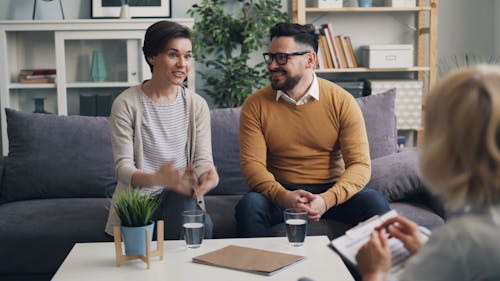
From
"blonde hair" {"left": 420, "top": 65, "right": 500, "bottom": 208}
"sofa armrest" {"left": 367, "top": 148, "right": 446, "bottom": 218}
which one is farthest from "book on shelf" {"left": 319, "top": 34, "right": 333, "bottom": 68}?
"blonde hair" {"left": 420, "top": 65, "right": 500, "bottom": 208}

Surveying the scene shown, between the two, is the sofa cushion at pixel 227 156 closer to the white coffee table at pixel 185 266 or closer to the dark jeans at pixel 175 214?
the dark jeans at pixel 175 214

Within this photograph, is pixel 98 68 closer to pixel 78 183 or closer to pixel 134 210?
pixel 78 183

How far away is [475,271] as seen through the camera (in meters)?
1.07

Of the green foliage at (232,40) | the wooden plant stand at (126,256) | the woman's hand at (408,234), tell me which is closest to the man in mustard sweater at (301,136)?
the wooden plant stand at (126,256)

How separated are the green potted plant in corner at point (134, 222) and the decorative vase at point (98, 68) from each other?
8.17ft

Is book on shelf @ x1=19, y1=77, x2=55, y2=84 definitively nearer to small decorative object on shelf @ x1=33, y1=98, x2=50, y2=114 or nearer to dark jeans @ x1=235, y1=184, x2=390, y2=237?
small decorative object on shelf @ x1=33, y1=98, x2=50, y2=114

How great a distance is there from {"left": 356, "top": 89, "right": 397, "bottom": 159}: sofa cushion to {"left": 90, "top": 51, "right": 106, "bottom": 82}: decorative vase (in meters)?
1.83

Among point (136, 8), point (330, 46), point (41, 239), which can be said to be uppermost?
point (136, 8)

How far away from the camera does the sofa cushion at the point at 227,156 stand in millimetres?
3143

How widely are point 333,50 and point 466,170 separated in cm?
362

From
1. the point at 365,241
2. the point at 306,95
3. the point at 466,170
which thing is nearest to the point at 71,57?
the point at 306,95

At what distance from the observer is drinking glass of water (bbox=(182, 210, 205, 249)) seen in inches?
83.8

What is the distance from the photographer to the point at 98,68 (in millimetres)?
4434

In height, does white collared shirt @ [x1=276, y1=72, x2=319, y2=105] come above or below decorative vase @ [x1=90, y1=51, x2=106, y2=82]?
below
